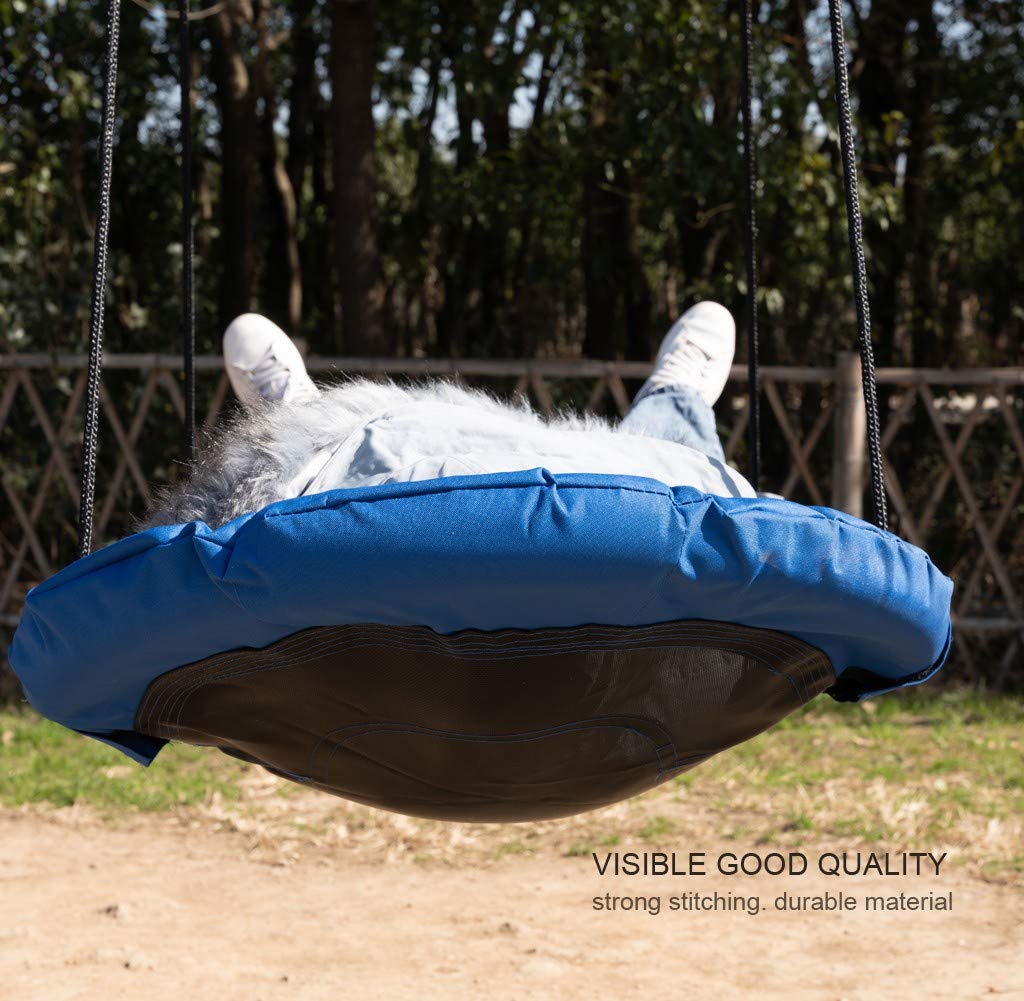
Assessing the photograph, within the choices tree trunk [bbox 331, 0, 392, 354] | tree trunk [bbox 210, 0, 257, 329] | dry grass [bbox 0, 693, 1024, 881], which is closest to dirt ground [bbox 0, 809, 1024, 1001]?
dry grass [bbox 0, 693, 1024, 881]

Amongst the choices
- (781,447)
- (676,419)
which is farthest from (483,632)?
(781,447)

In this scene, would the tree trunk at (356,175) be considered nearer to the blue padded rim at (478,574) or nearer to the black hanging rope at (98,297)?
the black hanging rope at (98,297)

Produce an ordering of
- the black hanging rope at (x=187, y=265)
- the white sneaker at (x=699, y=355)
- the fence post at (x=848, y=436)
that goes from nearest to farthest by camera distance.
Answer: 1. the white sneaker at (x=699, y=355)
2. the black hanging rope at (x=187, y=265)
3. the fence post at (x=848, y=436)

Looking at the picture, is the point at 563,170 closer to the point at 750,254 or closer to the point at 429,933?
the point at 750,254

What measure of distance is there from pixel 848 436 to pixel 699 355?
2.46 m

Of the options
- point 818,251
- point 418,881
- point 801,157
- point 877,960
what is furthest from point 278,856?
point 818,251

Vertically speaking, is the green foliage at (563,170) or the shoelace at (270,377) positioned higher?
the green foliage at (563,170)

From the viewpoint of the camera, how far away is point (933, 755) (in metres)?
3.42

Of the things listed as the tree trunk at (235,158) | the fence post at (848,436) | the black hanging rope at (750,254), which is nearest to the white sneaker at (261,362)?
the black hanging rope at (750,254)

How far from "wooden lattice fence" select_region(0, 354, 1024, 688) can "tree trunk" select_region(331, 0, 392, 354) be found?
568mm

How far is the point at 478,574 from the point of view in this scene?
37.8 inches

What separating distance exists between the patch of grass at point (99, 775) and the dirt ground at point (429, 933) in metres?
0.24

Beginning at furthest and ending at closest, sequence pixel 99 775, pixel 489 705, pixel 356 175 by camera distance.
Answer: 1. pixel 356 175
2. pixel 99 775
3. pixel 489 705

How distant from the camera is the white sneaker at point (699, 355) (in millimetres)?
1746
